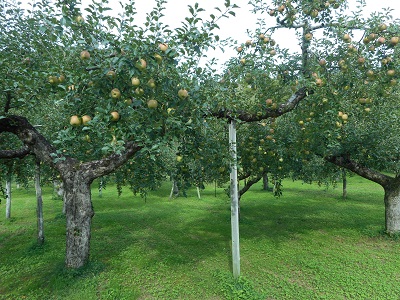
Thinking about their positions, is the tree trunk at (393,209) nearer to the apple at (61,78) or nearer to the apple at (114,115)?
the apple at (114,115)

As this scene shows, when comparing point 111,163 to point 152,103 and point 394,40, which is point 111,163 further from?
point 394,40

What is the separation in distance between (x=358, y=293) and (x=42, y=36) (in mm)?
9542

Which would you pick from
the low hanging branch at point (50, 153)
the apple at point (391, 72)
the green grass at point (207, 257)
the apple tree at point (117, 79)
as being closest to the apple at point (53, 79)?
the apple tree at point (117, 79)

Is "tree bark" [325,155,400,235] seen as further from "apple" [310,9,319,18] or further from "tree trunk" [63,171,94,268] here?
"tree trunk" [63,171,94,268]

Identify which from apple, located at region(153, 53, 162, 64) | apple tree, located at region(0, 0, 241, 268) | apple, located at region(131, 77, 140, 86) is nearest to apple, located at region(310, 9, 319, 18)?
apple tree, located at region(0, 0, 241, 268)

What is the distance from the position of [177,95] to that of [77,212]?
3594 mm

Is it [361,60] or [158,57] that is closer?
[158,57]

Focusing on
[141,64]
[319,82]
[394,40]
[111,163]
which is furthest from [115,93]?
[394,40]

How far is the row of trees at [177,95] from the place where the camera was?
4434mm

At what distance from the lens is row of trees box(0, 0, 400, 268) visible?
443cm

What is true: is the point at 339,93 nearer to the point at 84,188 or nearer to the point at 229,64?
the point at 229,64

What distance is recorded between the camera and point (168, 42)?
15.2 ft

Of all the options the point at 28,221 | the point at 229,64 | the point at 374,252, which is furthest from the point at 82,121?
the point at 28,221

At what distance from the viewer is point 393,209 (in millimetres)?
10086
